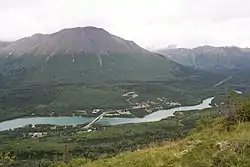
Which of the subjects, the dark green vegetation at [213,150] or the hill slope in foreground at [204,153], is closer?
the hill slope in foreground at [204,153]

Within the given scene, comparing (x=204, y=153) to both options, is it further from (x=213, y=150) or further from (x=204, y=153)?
(x=213, y=150)

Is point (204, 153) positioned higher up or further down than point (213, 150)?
further down

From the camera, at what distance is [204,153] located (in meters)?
16.6

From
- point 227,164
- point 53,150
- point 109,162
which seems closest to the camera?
point 227,164

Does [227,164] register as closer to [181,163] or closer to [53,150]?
[181,163]

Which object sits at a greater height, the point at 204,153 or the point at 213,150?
the point at 213,150

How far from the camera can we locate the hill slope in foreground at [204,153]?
49.4 ft

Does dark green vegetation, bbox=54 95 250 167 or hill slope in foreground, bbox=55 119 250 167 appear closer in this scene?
hill slope in foreground, bbox=55 119 250 167

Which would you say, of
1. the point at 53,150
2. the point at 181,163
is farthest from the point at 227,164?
the point at 53,150

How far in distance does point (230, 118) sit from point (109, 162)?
288 inches

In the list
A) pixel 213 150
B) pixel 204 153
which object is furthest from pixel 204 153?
pixel 213 150

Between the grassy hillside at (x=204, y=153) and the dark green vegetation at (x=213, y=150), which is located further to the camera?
the dark green vegetation at (x=213, y=150)

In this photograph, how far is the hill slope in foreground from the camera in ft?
49.4

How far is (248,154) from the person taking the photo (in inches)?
591
